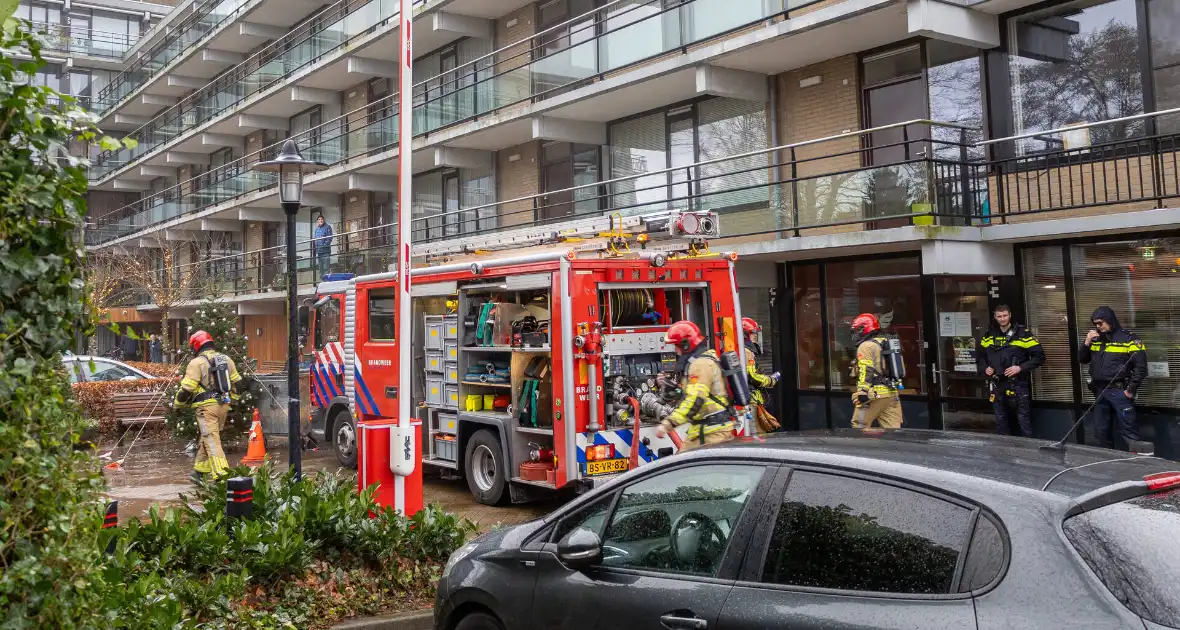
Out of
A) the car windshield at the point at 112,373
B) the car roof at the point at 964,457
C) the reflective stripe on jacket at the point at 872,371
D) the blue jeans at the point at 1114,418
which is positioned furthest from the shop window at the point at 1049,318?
the car windshield at the point at 112,373

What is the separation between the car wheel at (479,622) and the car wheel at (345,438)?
8482 mm

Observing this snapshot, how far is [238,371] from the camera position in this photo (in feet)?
46.5

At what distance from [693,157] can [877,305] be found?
14.2ft

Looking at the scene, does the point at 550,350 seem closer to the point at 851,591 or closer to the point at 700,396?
the point at 700,396

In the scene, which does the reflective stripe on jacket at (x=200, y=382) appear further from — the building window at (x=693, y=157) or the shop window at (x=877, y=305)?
the shop window at (x=877, y=305)

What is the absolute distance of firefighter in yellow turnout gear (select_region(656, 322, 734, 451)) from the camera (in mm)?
7895

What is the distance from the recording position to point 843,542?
3137 millimetres

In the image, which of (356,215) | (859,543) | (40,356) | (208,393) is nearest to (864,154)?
(208,393)

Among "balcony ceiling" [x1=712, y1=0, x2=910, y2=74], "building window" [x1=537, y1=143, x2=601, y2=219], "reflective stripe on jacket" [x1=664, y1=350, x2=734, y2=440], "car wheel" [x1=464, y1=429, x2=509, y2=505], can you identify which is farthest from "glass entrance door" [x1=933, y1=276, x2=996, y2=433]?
"building window" [x1=537, y1=143, x2=601, y2=219]

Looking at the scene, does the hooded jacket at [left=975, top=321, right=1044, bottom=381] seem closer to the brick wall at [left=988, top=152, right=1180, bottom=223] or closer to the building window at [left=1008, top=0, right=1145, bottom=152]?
the brick wall at [left=988, top=152, right=1180, bottom=223]

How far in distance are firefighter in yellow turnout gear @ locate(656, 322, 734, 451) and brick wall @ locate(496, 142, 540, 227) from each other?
10811mm

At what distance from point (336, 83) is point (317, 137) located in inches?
68.1

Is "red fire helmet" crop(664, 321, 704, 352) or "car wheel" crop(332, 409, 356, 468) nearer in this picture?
"red fire helmet" crop(664, 321, 704, 352)

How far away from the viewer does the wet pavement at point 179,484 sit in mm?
9602
